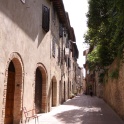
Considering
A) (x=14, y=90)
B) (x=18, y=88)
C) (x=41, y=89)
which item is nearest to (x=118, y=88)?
(x=41, y=89)

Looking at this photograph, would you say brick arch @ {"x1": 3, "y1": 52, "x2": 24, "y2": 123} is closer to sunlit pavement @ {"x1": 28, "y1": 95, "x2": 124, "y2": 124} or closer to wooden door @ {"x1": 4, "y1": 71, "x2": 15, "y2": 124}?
wooden door @ {"x1": 4, "y1": 71, "x2": 15, "y2": 124}

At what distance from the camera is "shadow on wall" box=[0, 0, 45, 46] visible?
25.9 feet

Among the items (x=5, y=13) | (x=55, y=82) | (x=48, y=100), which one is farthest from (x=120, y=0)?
(x=55, y=82)

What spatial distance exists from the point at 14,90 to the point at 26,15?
364cm

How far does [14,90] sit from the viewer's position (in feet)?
30.2

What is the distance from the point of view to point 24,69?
30.9ft

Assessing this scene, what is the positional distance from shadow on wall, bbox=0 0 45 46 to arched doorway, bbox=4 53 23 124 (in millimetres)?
1762

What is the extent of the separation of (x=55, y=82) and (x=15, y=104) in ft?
27.6

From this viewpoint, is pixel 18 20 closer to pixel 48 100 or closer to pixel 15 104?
pixel 15 104

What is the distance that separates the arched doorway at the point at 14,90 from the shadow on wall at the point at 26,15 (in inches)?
69.4

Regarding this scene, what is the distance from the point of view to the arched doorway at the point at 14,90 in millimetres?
8891

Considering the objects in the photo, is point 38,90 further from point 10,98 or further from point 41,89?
point 10,98

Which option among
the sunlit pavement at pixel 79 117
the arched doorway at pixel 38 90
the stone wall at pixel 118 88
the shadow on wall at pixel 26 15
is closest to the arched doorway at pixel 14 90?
the sunlit pavement at pixel 79 117

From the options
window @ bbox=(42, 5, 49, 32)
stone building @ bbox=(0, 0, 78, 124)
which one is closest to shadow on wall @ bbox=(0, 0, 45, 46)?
stone building @ bbox=(0, 0, 78, 124)
